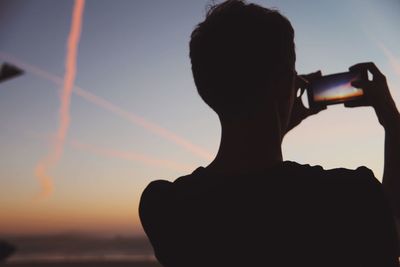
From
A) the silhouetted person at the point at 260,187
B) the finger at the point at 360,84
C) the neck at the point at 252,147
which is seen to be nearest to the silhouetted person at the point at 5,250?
the silhouetted person at the point at 260,187

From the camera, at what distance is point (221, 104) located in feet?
4.32

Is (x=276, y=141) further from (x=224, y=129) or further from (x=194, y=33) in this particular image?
(x=194, y=33)

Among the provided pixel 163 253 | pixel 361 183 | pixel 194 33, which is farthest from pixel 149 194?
pixel 361 183

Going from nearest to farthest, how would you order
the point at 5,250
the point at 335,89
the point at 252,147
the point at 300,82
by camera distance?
the point at 252,147
the point at 300,82
the point at 335,89
the point at 5,250

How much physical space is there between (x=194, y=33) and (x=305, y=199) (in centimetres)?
76

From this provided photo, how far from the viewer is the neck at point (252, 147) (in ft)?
3.92

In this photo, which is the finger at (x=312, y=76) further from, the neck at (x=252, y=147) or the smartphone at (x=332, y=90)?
the neck at (x=252, y=147)

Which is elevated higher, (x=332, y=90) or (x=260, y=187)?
(x=332, y=90)

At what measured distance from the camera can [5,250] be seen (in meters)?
3.59

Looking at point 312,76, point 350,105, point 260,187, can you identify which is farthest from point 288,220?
point 312,76

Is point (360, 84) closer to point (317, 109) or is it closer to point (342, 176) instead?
point (317, 109)

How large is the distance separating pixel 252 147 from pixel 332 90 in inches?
24.1

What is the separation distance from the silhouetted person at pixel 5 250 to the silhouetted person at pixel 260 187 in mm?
2811

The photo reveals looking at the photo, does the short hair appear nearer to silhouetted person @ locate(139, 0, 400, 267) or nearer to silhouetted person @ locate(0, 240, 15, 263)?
silhouetted person @ locate(139, 0, 400, 267)
